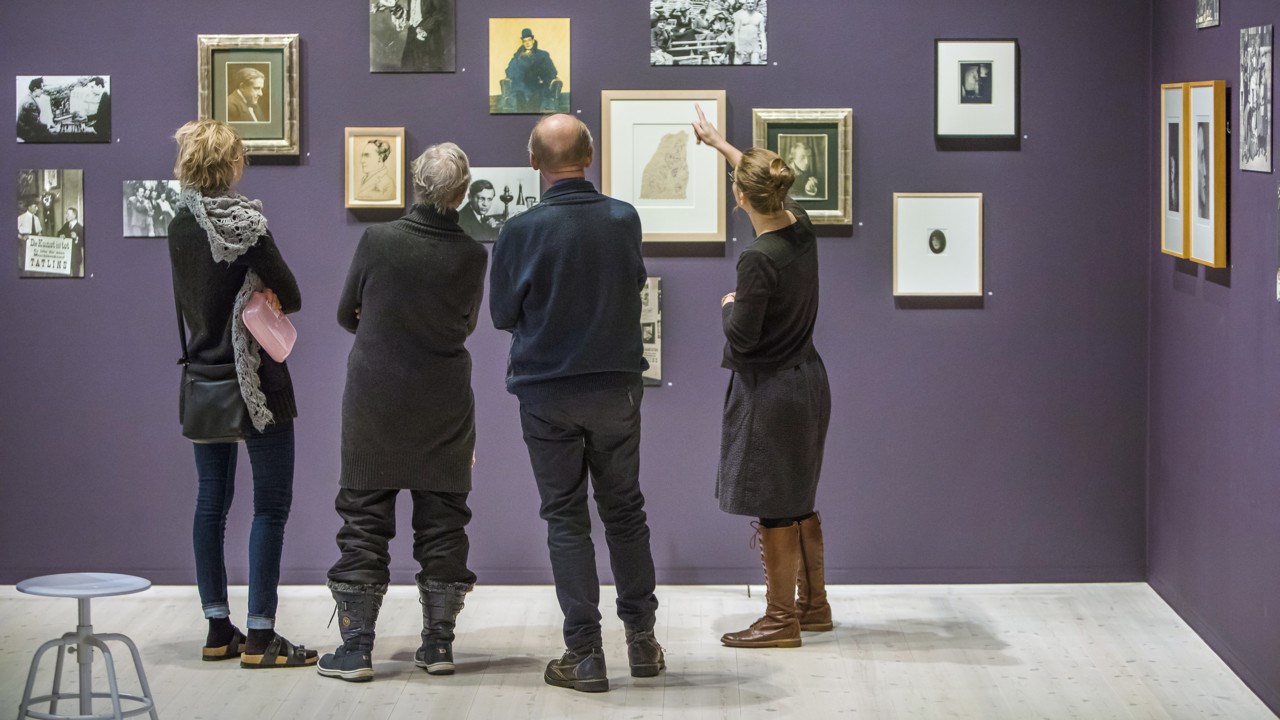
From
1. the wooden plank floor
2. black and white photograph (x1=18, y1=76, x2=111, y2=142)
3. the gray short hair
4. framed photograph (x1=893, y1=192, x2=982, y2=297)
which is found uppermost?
black and white photograph (x1=18, y1=76, x2=111, y2=142)

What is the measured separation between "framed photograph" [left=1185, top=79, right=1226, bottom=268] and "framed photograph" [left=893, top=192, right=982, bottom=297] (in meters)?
0.77

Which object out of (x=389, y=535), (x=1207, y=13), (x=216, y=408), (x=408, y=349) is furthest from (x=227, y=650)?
(x=1207, y=13)

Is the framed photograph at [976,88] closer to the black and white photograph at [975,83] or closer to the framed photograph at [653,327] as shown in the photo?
the black and white photograph at [975,83]

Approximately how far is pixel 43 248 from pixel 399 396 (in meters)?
1.88

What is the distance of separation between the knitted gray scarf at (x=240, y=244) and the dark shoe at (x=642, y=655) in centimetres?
119

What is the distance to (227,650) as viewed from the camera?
4738 mm

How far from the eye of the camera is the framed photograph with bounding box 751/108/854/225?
545 cm

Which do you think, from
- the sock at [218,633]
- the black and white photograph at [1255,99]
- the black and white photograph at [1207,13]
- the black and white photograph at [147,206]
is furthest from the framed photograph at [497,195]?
the black and white photograph at [1255,99]

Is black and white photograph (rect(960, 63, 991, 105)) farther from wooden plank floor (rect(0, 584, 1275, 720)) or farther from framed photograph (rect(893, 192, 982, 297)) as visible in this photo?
wooden plank floor (rect(0, 584, 1275, 720))

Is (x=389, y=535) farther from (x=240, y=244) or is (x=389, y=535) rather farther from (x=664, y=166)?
(x=664, y=166)

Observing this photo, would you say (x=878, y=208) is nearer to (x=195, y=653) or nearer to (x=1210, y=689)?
(x=1210, y=689)

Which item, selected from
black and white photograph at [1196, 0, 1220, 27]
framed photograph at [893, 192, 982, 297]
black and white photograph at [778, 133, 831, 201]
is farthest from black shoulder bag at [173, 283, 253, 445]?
black and white photograph at [1196, 0, 1220, 27]

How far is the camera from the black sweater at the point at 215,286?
4.47 metres

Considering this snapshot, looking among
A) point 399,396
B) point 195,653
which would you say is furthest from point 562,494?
point 195,653
